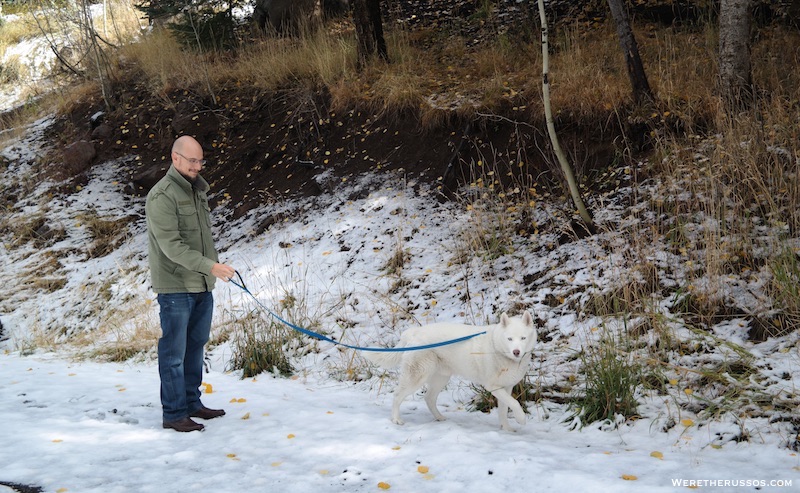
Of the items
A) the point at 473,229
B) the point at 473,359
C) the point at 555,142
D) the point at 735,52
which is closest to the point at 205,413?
the point at 473,359

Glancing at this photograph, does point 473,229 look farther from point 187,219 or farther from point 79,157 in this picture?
point 79,157

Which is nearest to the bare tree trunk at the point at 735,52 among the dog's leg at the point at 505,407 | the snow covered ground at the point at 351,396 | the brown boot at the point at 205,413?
the snow covered ground at the point at 351,396

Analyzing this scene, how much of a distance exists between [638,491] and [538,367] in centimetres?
200

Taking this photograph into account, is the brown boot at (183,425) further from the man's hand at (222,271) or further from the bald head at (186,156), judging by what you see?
the bald head at (186,156)

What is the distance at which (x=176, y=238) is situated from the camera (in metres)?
4.07

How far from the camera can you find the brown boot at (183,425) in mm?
4280

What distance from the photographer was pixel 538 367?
5105 mm

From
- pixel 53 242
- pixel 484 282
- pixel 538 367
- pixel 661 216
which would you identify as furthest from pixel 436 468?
pixel 53 242

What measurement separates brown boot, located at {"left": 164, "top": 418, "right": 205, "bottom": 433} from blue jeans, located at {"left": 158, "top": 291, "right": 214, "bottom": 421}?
0.03m

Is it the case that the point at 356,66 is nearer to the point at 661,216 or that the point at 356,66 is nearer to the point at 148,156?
the point at 148,156

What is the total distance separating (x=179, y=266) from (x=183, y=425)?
1.14 metres

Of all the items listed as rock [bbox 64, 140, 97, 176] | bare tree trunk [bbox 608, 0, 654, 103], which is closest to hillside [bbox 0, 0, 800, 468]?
rock [bbox 64, 140, 97, 176]

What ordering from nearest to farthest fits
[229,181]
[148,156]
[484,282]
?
[484,282]
[229,181]
[148,156]

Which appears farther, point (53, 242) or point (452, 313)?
point (53, 242)
